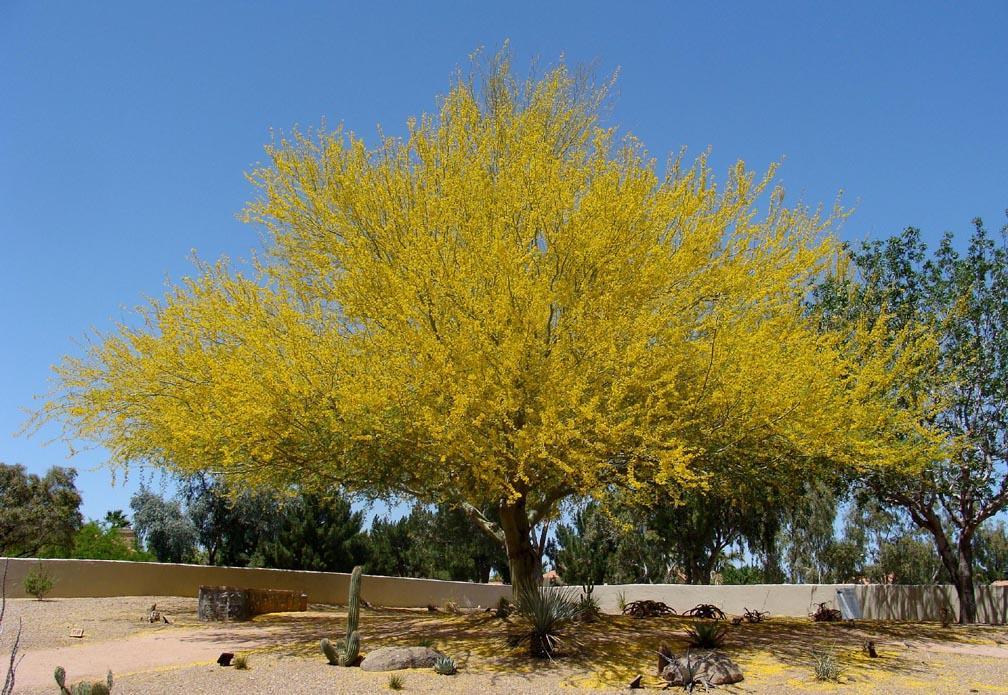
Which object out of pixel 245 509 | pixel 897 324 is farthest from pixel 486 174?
pixel 245 509

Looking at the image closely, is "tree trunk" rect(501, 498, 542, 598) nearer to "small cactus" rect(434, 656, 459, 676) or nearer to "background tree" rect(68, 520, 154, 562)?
"small cactus" rect(434, 656, 459, 676)

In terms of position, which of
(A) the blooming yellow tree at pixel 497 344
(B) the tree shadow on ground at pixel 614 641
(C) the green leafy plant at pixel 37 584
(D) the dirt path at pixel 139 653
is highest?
(A) the blooming yellow tree at pixel 497 344

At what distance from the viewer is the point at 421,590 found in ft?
76.4

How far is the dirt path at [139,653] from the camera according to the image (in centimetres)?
948

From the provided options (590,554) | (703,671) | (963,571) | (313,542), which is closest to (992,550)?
(590,554)

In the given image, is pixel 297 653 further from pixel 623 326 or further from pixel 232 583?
pixel 232 583

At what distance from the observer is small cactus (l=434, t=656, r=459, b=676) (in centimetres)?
926

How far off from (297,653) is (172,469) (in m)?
5.52

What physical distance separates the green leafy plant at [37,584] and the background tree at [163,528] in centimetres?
1458

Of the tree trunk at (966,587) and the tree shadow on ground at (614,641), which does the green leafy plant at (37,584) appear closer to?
the tree shadow on ground at (614,641)

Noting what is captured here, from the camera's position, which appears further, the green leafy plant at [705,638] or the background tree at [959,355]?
the background tree at [959,355]

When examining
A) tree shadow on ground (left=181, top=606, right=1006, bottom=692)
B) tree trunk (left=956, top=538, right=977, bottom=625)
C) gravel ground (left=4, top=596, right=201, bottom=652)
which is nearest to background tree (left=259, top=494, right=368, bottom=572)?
gravel ground (left=4, top=596, right=201, bottom=652)

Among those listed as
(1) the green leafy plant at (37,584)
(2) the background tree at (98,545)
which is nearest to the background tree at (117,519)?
(2) the background tree at (98,545)

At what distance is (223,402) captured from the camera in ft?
33.7
